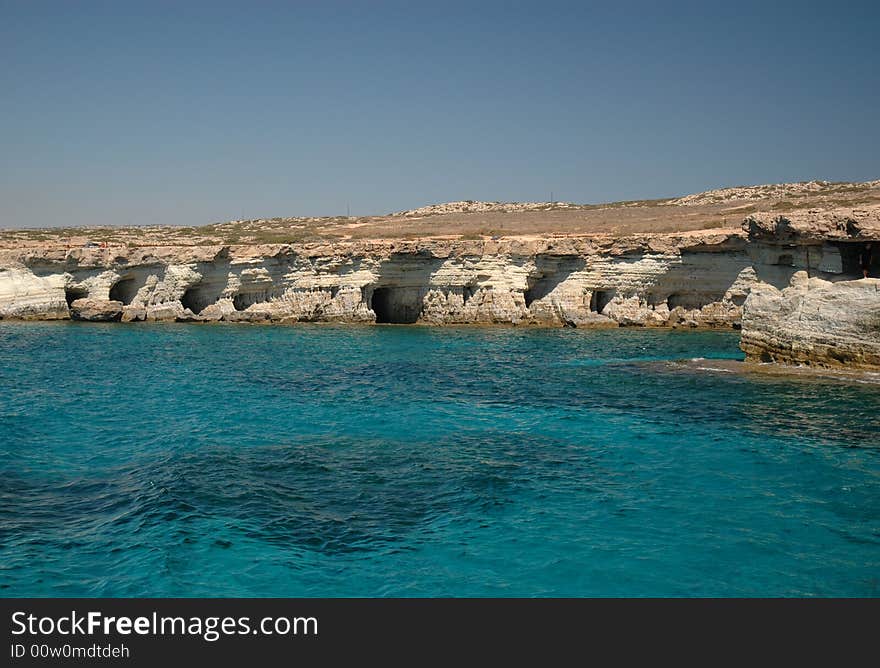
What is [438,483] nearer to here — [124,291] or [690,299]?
[690,299]

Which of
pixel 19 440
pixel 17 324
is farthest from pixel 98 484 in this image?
pixel 17 324

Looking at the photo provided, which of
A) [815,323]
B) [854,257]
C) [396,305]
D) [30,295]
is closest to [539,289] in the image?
[396,305]

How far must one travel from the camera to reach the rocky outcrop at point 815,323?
75.6ft

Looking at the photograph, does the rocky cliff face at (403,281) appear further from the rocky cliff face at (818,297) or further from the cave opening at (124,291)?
→ the rocky cliff face at (818,297)

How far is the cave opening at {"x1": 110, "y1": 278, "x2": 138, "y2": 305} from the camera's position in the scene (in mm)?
47188

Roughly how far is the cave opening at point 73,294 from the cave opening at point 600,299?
3014 centimetres

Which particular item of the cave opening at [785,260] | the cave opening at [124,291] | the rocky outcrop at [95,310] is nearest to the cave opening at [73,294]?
the rocky outcrop at [95,310]

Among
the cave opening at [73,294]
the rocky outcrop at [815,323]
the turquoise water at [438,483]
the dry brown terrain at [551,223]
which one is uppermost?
the dry brown terrain at [551,223]

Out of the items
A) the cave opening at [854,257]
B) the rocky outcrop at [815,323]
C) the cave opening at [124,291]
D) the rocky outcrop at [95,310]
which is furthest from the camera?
the cave opening at [124,291]

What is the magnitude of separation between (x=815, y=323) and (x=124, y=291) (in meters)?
39.6

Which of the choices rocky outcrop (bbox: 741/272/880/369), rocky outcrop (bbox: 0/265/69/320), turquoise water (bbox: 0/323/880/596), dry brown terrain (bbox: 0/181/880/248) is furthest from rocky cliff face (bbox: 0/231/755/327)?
turquoise water (bbox: 0/323/880/596)

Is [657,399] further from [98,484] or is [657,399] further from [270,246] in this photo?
[270,246]
